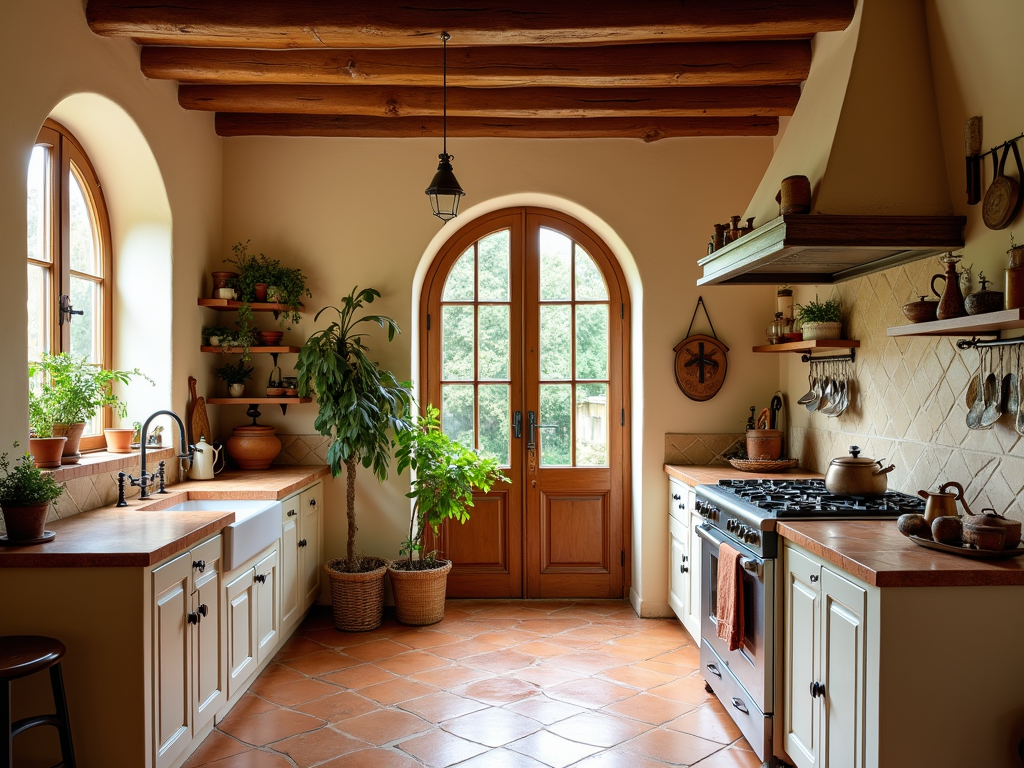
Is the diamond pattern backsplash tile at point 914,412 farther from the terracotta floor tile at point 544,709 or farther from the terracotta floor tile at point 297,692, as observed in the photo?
the terracotta floor tile at point 297,692

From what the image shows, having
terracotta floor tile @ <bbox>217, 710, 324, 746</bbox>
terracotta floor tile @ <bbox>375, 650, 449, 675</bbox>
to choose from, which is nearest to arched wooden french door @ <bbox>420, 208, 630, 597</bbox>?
terracotta floor tile @ <bbox>375, 650, 449, 675</bbox>

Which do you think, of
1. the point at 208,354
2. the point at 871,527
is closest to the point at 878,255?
the point at 871,527

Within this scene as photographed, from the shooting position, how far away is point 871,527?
8.99 ft

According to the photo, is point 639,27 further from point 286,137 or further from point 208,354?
point 208,354

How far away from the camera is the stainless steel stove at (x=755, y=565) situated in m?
2.85

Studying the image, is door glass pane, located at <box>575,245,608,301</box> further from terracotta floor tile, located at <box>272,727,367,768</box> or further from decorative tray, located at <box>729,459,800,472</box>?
terracotta floor tile, located at <box>272,727,367,768</box>

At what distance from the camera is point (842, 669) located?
2.35 meters

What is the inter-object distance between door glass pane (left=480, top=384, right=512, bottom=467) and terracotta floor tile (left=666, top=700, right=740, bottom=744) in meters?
2.13

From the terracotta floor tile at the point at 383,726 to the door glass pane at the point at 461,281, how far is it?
265 centimetres

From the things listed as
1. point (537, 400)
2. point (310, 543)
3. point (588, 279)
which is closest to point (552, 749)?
point (310, 543)

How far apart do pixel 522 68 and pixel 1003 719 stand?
3302mm

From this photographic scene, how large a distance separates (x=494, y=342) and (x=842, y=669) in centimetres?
318

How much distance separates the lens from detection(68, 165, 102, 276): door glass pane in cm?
363

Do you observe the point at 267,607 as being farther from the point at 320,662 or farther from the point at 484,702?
the point at 484,702
